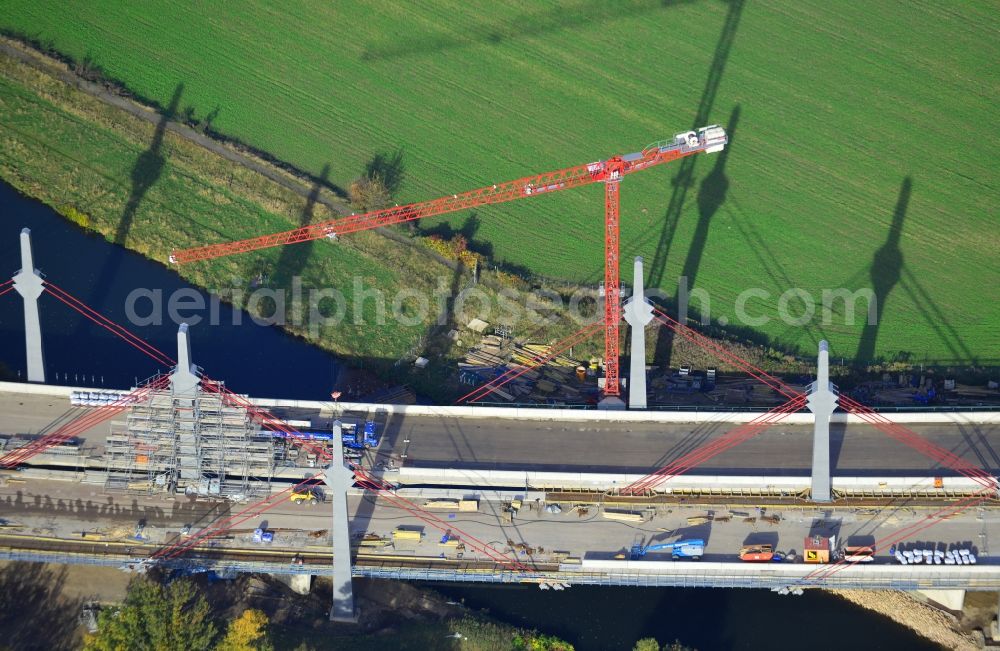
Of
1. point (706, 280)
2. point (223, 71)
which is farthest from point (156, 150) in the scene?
point (706, 280)

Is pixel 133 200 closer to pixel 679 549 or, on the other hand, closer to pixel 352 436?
pixel 352 436

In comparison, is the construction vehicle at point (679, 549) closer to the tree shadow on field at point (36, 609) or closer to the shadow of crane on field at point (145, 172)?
the tree shadow on field at point (36, 609)

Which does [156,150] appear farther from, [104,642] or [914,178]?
[914,178]

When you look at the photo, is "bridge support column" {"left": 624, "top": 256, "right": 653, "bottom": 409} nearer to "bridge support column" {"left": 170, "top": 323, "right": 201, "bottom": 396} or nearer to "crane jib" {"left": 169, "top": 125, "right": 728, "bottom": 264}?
"crane jib" {"left": 169, "top": 125, "right": 728, "bottom": 264}

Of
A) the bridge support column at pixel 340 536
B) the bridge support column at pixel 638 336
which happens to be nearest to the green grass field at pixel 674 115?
the bridge support column at pixel 638 336

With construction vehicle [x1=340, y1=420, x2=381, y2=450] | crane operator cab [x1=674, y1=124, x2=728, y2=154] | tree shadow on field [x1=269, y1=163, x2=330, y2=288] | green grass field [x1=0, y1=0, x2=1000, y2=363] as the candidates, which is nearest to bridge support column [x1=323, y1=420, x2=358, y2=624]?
construction vehicle [x1=340, y1=420, x2=381, y2=450]

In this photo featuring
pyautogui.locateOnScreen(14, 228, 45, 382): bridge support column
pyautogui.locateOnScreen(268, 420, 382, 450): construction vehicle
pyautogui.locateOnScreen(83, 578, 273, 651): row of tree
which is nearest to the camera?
pyautogui.locateOnScreen(83, 578, 273, 651): row of tree

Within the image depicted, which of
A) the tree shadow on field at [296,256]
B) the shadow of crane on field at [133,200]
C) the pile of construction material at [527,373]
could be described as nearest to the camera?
the pile of construction material at [527,373]

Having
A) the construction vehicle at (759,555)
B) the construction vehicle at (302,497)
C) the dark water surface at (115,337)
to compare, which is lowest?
the construction vehicle at (759,555)
